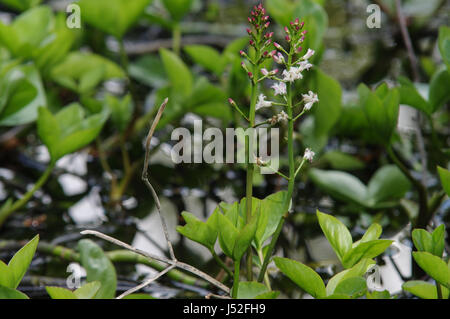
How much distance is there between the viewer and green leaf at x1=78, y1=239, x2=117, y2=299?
0.56 metres

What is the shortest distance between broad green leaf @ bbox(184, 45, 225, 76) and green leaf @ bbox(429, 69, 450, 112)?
35 cm

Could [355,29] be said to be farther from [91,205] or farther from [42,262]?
[42,262]

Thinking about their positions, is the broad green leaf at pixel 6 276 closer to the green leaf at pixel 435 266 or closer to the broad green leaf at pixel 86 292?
the broad green leaf at pixel 86 292

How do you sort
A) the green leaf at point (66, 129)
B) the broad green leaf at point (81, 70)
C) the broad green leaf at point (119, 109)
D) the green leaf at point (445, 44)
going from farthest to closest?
the broad green leaf at point (81, 70), the broad green leaf at point (119, 109), the green leaf at point (66, 129), the green leaf at point (445, 44)

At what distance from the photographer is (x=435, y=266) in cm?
48

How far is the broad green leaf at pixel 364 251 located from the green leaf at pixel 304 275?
43mm

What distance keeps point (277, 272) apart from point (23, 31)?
0.57 meters

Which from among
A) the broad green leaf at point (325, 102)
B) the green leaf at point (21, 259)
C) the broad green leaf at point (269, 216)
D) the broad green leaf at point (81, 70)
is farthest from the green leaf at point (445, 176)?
the broad green leaf at point (81, 70)

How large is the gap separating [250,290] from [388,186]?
1.17 feet

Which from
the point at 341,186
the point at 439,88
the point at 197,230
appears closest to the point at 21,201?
the point at 197,230

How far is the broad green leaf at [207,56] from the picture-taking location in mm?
895

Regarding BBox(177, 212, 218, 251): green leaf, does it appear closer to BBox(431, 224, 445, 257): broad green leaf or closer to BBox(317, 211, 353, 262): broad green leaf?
BBox(317, 211, 353, 262): broad green leaf

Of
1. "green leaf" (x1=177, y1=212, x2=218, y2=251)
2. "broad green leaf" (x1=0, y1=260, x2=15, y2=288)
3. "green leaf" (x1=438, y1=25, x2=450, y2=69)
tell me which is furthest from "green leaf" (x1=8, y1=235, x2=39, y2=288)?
"green leaf" (x1=438, y1=25, x2=450, y2=69)
